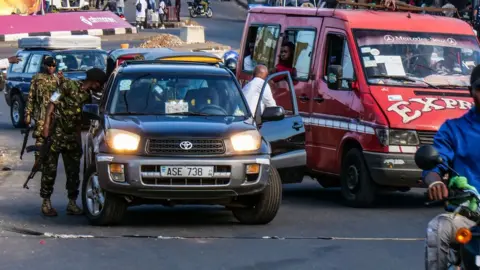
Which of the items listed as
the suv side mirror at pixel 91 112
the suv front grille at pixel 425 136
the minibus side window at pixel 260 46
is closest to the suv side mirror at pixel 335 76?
the suv front grille at pixel 425 136

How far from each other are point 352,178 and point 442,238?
24.7 ft

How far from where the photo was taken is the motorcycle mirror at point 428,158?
590 centimetres

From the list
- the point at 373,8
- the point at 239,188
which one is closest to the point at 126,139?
the point at 239,188

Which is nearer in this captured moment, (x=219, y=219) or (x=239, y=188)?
(x=239, y=188)

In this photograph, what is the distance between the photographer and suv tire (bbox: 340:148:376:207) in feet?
43.4

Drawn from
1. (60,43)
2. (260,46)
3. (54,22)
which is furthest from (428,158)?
(54,22)

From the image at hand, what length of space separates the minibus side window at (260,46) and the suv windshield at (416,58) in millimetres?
2064

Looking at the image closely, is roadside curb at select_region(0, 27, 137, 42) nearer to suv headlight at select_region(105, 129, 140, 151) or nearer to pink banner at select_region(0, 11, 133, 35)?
pink banner at select_region(0, 11, 133, 35)

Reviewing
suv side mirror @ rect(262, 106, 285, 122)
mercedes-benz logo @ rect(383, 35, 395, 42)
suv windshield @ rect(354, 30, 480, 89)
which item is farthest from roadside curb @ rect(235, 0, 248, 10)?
suv side mirror @ rect(262, 106, 285, 122)

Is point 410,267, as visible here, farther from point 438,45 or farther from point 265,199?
point 438,45

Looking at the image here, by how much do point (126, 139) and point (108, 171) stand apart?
350mm

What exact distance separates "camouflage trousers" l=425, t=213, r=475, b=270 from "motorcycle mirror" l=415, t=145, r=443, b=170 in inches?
11.6

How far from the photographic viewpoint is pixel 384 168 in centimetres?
1277

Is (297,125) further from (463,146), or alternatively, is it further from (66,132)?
(463,146)
